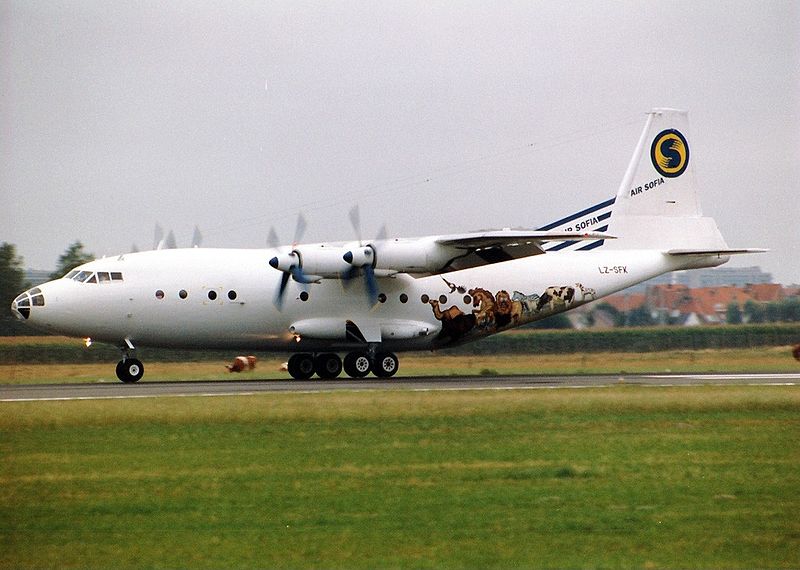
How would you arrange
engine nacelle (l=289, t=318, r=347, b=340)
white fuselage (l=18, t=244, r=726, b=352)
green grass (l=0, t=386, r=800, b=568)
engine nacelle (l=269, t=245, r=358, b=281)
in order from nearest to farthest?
green grass (l=0, t=386, r=800, b=568)
white fuselage (l=18, t=244, r=726, b=352)
engine nacelle (l=269, t=245, r=358, b=281)
engine nacelle (l=289, t=318, r=347, b=340)

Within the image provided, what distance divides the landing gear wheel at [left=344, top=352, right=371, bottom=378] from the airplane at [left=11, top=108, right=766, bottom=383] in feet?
0.15

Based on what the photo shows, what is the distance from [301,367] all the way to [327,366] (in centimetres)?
80

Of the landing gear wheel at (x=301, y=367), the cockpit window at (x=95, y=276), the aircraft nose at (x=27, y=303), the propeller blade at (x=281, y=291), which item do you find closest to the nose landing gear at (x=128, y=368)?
the cockpit window at (x=95, y=276)

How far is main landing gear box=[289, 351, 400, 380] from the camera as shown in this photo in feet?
113

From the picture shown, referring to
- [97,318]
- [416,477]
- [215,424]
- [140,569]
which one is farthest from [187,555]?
[97,318]

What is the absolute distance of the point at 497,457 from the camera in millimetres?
16062

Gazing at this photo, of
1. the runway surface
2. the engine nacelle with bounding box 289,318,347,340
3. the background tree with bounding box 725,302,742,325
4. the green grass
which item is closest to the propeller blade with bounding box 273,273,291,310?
the engine nacelle with bounding box 289,318,347,340

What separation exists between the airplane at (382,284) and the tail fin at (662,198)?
0.05 metres

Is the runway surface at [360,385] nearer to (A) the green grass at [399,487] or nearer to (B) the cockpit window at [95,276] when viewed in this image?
(B) the cockpit window at [95,276]

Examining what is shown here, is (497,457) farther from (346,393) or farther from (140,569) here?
(346,393)

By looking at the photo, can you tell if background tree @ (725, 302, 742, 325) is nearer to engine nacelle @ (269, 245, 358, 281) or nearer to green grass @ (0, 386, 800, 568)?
engine nacelle @ (269, 245, 358, 281)

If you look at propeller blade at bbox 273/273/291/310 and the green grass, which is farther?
propeller blade at bbox 273/273/291/310

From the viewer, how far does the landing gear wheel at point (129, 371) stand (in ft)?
106

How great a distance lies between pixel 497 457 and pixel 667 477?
265 cm
